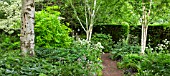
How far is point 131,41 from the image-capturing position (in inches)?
553

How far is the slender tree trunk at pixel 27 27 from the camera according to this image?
555cm

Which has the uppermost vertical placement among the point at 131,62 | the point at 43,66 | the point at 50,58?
the point at 43,66

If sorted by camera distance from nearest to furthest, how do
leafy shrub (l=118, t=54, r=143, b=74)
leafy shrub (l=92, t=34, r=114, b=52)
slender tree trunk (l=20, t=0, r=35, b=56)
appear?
slender tree trunk (l=20, t=0, r=35, b=56)
leafy shrub (l=118, t=54, r=143, b=74)
leafy shrub (l=92, t=34, r=114, b=52)

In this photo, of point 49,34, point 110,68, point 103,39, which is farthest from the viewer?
point 103,39

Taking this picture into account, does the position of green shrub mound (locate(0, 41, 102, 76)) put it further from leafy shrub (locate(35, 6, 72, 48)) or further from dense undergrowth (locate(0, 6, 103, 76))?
leafy shrub (locate(35, 6, 72, 48))

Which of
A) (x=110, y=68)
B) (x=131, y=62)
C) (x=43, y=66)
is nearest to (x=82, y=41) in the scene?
(x=110, y=68)

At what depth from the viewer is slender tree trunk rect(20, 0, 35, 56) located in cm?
555

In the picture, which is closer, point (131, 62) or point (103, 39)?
point (131, 62)

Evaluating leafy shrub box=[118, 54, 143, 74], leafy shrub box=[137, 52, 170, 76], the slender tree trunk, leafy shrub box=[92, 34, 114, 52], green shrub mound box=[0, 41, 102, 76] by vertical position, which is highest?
the slender tree trunk

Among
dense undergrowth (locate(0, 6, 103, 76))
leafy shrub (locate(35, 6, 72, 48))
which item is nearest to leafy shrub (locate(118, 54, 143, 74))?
dense undergrowth (locate(0, 6, 103, 76))

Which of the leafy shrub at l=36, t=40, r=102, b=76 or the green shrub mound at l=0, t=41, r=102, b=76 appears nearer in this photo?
the green shrub mound at l=0, t=41, r=102, b=76

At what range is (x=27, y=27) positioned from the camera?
5566mm

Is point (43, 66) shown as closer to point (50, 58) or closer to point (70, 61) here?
point (50, 58)

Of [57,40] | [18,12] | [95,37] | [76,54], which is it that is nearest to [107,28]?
[95,37]
